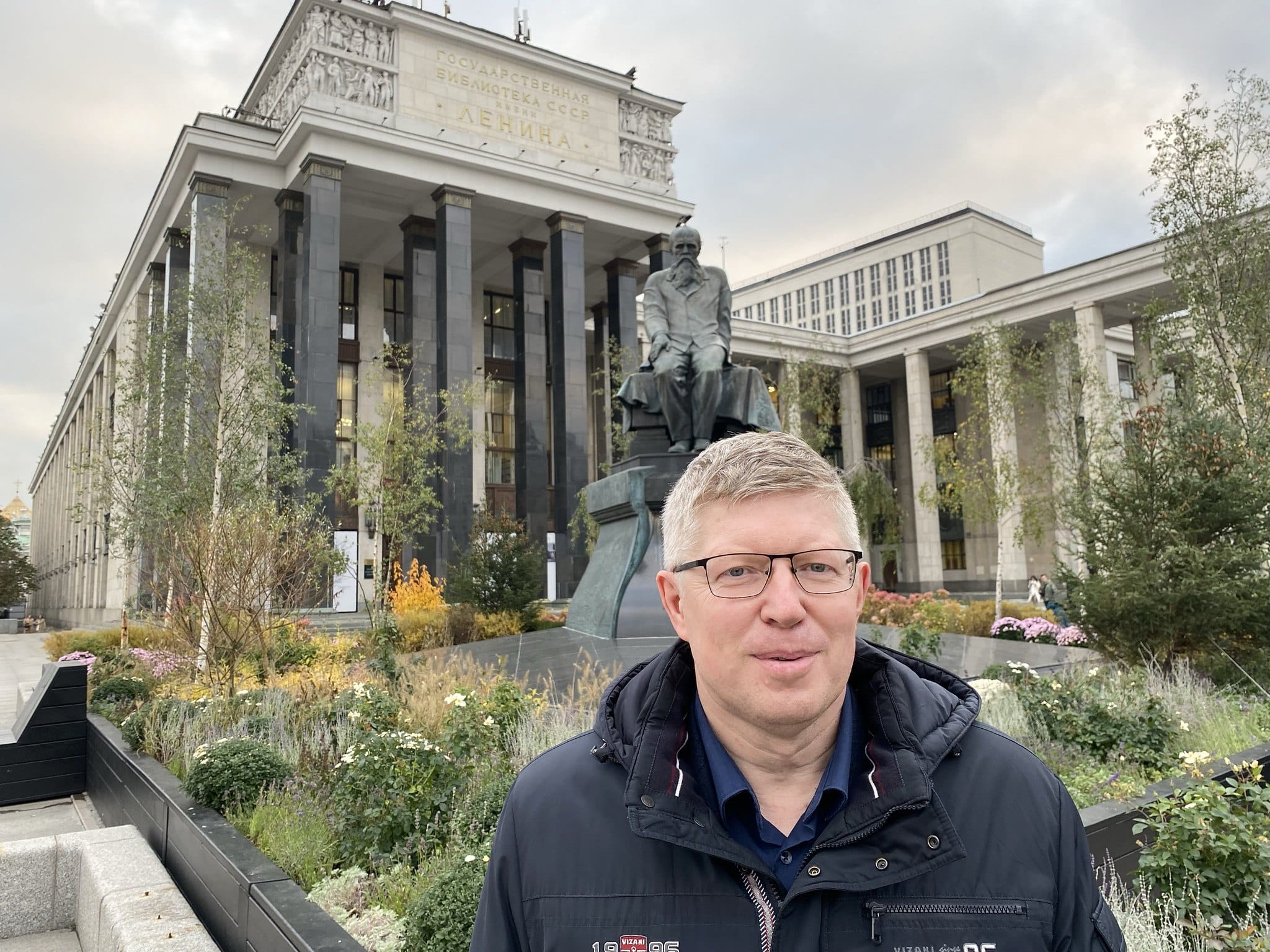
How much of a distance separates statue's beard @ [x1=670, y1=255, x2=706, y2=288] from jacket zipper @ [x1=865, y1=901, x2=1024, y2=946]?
1048 cm

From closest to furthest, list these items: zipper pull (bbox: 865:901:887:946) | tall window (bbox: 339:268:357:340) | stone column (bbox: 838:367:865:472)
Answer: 1. zipper pull (bbox: 865:901:887:946)
2. tall window (bbox: 339:268:357:340)
3. stone column (bbox: 838:367:865:472)

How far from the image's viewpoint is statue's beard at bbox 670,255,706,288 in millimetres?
11453

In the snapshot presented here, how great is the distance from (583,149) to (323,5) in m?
10.7

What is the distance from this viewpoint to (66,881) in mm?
5305

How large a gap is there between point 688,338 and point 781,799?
10019mm

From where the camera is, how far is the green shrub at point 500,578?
18016 mm

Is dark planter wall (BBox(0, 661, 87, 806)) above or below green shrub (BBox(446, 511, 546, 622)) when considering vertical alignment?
below

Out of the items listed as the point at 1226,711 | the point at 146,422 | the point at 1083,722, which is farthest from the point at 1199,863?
the point at 146,422

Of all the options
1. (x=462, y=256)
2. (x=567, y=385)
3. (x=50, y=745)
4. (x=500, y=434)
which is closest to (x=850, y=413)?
(x=500, y=434)

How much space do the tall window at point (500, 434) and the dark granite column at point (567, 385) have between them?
6342 millimetres

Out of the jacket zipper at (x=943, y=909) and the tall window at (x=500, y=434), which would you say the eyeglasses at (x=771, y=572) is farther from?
the tall window at (x=500, y=434)

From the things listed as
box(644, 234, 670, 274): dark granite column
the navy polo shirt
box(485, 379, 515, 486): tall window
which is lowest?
the navy polo shirt

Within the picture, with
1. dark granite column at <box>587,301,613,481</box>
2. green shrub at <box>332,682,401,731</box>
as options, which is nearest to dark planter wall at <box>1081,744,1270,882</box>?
green shrub at <box>332,682,401,731</box>

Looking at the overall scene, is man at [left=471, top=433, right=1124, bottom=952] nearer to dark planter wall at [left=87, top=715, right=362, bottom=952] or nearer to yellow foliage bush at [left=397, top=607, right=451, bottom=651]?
dark planter wall at [left=87, top=715, right=362, bottom=952]
